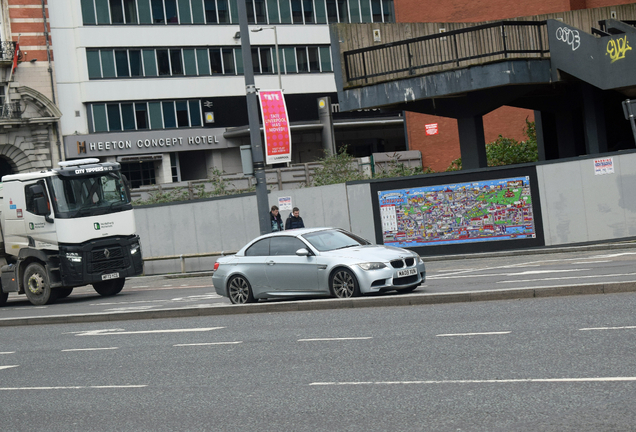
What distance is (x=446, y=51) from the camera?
24.3 metres

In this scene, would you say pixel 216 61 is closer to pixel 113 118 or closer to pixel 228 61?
pixel 228 61

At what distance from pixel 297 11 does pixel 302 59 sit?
122 inches

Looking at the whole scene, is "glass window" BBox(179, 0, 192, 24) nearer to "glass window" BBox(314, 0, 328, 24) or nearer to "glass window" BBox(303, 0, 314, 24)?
"glass window" BBox(303, 0, 314, 24)

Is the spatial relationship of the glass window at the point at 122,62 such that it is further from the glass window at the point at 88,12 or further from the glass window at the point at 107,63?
the glass window at the point at 88,12

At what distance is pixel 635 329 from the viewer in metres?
8.83

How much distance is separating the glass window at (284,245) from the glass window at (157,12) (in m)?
38.5

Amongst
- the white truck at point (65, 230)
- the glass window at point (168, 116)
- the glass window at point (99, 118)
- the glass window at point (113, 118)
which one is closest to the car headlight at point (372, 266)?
the white truck at point (65, 230)

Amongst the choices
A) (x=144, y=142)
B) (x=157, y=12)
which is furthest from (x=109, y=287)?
(x=157, y=12)

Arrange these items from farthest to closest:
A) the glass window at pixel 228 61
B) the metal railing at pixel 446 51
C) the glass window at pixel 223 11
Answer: the glass window at pixel 228 61
the glass window at pixel 223 11
the metal railing at pixel 446 51

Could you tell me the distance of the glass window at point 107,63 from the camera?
4931 centimetres

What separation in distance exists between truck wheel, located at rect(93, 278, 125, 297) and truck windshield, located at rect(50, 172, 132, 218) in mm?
2430

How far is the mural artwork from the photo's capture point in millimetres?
23062

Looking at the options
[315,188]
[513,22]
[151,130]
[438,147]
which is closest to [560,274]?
[513,22]

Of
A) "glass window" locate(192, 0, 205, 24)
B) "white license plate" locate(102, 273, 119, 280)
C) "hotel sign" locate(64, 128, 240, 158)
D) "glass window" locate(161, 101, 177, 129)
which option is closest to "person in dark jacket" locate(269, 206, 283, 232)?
"white license plate" locate(102, 273, 119, 280)
